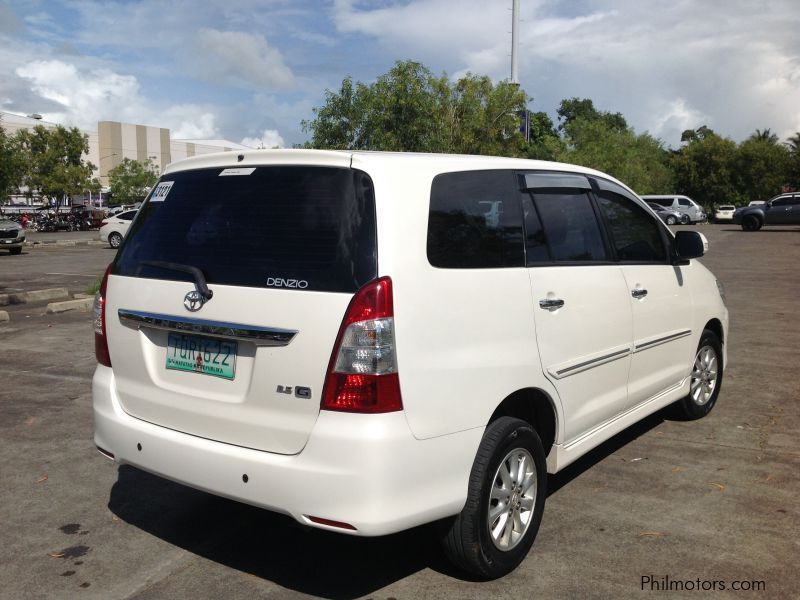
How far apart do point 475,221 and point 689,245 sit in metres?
2.44

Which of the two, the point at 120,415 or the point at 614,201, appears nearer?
the point at 120,415

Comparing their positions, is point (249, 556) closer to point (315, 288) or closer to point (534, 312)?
point (315, 288)

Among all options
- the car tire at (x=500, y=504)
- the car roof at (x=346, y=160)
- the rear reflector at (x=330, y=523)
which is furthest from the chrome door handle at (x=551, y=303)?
the rear reflector at (x=330, y=523)

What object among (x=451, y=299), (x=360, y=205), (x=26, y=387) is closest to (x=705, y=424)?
(x=451, y=299)

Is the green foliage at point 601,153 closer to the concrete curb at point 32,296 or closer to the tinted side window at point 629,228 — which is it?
the concrete curb at point 32,296

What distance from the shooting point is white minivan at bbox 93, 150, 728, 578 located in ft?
9.90

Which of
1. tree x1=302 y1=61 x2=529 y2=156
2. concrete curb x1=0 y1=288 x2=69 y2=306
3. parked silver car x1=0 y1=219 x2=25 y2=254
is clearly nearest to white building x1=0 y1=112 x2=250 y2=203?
parked silver car x1=0 y1=219 x2=25 y2=254

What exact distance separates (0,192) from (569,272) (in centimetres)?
4412

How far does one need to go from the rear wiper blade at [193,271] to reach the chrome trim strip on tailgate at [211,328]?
0.12 meters

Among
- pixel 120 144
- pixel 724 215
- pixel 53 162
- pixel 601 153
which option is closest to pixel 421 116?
pixel 601 153

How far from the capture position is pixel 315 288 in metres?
3.08

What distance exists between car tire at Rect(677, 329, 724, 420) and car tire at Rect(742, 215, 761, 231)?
1460 inches

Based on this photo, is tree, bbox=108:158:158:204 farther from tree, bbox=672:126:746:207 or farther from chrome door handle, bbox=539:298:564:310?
chrome door handle, bbox=539:298:564:310

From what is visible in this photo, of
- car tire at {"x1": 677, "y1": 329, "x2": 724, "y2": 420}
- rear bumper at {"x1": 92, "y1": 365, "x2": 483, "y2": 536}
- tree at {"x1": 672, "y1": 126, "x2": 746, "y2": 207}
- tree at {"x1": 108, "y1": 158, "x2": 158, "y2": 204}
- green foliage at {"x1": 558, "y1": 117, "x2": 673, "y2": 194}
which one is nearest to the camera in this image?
rear bumper at {"x1": 92, "y1": 365, "x2": 483, "y2": 536}
